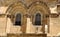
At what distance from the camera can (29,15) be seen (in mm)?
13758

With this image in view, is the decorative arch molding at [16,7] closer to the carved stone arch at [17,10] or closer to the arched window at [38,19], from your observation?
the carved stone arch at [17,10]

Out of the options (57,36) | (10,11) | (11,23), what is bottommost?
(57,36)

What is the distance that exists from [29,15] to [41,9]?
955mm

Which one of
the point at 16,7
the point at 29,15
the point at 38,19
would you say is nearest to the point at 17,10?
the point at 16,7

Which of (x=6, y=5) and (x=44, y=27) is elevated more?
(x=6, y=5)

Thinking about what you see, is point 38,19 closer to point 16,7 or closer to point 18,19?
point 18,19

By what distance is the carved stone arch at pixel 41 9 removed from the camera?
13.6 metres

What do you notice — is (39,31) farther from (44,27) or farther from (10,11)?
(10,11)

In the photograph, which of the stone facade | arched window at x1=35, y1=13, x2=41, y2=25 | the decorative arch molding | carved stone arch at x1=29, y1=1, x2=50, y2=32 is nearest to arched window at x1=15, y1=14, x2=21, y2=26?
the stone facade

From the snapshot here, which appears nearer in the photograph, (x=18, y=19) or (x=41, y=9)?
(x=41, y=9)

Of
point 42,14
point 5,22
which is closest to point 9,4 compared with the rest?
point 5,22

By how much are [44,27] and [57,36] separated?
1.13m

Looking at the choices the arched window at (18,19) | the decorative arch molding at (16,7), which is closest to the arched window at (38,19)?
the decorative arch molding at (16,7)

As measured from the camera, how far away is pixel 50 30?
43.0ft
